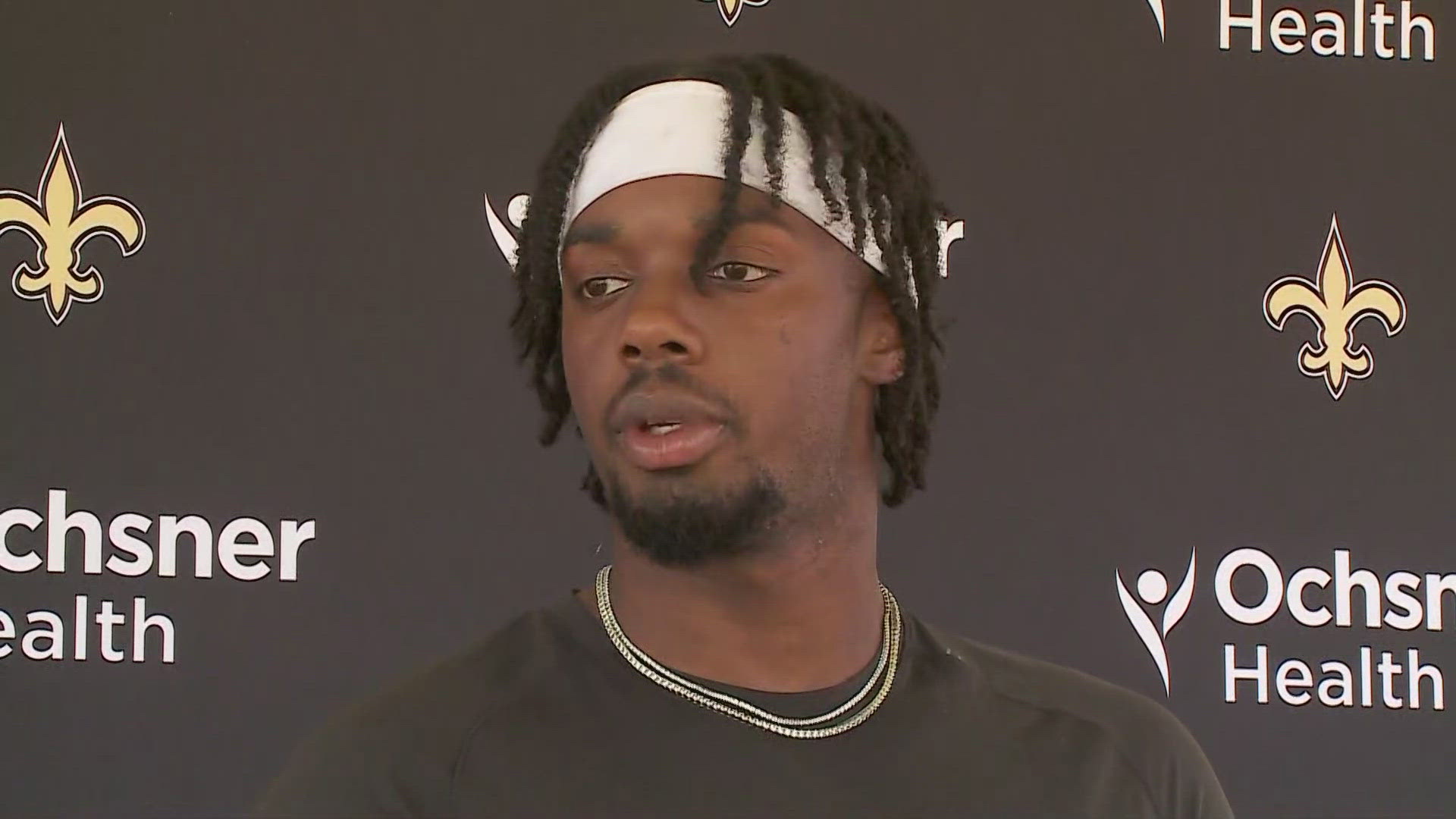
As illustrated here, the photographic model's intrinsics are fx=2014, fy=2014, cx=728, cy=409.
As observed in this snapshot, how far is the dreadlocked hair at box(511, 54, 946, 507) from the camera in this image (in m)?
1.30

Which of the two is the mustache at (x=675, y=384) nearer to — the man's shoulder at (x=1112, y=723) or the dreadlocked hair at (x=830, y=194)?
the dreadlocked hair at (x=830, y=194)

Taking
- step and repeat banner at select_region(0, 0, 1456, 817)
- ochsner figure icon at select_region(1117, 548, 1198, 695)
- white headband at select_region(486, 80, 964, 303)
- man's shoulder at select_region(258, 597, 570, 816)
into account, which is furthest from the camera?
ochsner figure icon at select_region(1117, 548, 1198, 695)

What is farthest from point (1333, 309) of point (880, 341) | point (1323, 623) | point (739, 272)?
point (739, 272)

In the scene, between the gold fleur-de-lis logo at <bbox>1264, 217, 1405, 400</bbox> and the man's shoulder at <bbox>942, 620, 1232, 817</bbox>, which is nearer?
the man's shoulder at <bbox>942, 620, 1232, 817</bbox>

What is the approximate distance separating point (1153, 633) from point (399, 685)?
850 mm

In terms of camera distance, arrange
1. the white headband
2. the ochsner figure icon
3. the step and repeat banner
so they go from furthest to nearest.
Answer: the ochsner figure icon → the step and repeat banner → the white headband

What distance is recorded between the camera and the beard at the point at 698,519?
1.20 m

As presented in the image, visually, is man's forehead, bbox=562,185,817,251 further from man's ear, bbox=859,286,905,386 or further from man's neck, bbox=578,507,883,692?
man's neck, bbox=578,507,883,692

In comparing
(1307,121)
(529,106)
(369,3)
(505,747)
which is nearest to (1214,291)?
(1307,121)

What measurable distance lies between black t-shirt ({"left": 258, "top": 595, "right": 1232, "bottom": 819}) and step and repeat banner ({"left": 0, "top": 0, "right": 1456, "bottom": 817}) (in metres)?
0.51

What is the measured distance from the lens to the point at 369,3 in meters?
1.84

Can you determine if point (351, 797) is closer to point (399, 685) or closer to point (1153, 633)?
point (399, 685)

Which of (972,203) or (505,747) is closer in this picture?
(505,747)

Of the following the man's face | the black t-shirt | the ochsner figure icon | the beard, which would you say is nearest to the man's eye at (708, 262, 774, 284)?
the man's face
